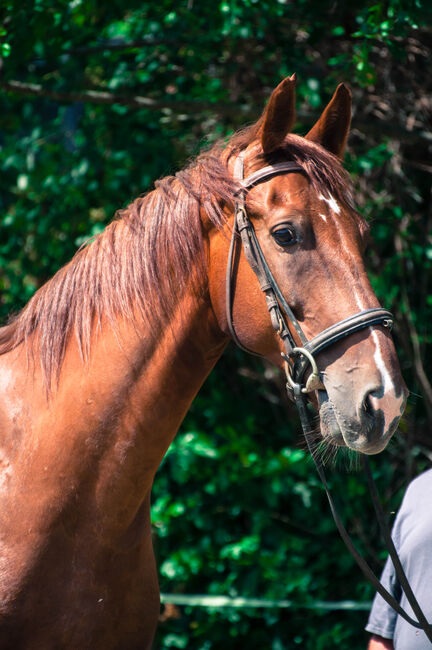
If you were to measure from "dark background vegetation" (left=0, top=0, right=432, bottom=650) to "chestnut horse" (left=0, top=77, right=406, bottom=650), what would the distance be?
182 cm

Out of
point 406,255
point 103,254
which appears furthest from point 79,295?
point 406,255

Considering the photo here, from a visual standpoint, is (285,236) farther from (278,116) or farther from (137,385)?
(137,385)

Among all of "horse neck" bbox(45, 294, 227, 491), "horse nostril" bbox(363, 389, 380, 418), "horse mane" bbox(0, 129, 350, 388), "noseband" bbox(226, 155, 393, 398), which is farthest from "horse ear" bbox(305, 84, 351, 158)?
"horse nostril" bbox(363, 389, 380, 418)

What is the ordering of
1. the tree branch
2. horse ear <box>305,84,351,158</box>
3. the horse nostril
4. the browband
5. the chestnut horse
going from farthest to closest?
the tree branch
horse ear <box>305,84,351,158</box>
the browband
the chestnut horse
the horse nostril

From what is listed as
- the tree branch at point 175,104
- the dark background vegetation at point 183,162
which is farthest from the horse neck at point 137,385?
the tree branch at point 175,104

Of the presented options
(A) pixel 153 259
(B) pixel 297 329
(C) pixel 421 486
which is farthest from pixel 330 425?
(A) pixel 153 259

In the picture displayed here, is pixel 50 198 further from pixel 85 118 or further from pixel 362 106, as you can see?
pixel 362 106

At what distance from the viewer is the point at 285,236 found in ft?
5.62

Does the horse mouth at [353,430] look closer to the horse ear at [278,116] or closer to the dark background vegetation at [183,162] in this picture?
the horse ear at [278,116]

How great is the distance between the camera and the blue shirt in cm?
177

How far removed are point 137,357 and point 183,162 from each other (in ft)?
6.54

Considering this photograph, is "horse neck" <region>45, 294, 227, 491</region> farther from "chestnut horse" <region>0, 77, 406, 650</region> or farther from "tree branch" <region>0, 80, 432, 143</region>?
"tree branch" <region>0, 80, 432, 143</region>

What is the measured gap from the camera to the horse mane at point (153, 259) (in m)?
1.82

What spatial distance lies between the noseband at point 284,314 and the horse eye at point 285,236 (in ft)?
0.21
